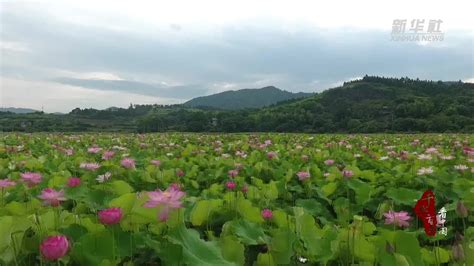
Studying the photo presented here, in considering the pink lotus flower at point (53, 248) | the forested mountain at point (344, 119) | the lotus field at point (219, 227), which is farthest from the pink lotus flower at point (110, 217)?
the forested mountain at point (344, 119)

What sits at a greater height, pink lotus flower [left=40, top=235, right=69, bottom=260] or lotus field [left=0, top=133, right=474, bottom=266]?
pink lotus flower [left=40, top=235, right=69, bottom=260]

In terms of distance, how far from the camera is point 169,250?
1.39m

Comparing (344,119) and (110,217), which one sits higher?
(110,217)

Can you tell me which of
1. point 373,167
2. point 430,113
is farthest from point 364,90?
point 373,167

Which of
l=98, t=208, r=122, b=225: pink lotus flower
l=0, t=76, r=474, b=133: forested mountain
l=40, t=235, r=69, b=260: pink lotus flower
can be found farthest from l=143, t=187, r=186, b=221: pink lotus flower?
l=0, t=76, r=474, b=133: forested mountain

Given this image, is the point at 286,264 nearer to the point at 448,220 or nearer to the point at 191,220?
the point at 191,220

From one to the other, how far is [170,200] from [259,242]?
38 cm

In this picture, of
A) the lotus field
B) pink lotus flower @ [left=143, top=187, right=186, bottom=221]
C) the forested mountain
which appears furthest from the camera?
the forested mountain

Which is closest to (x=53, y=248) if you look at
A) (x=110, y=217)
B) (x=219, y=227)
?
(x=110, y=217)

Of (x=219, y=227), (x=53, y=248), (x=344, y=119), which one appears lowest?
(x=344, y=119)

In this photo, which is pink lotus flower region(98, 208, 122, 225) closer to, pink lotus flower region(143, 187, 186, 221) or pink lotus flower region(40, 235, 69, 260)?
pink lotus flower region(143, 187, 186, 221)

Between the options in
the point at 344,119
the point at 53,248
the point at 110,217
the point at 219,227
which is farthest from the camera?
the point at 344,119

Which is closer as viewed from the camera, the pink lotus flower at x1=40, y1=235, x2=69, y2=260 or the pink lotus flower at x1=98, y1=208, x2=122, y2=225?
the pink lotus flower at x1=40, y1=235, x2=69, y2=260

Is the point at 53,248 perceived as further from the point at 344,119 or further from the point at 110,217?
the point at 344,119
